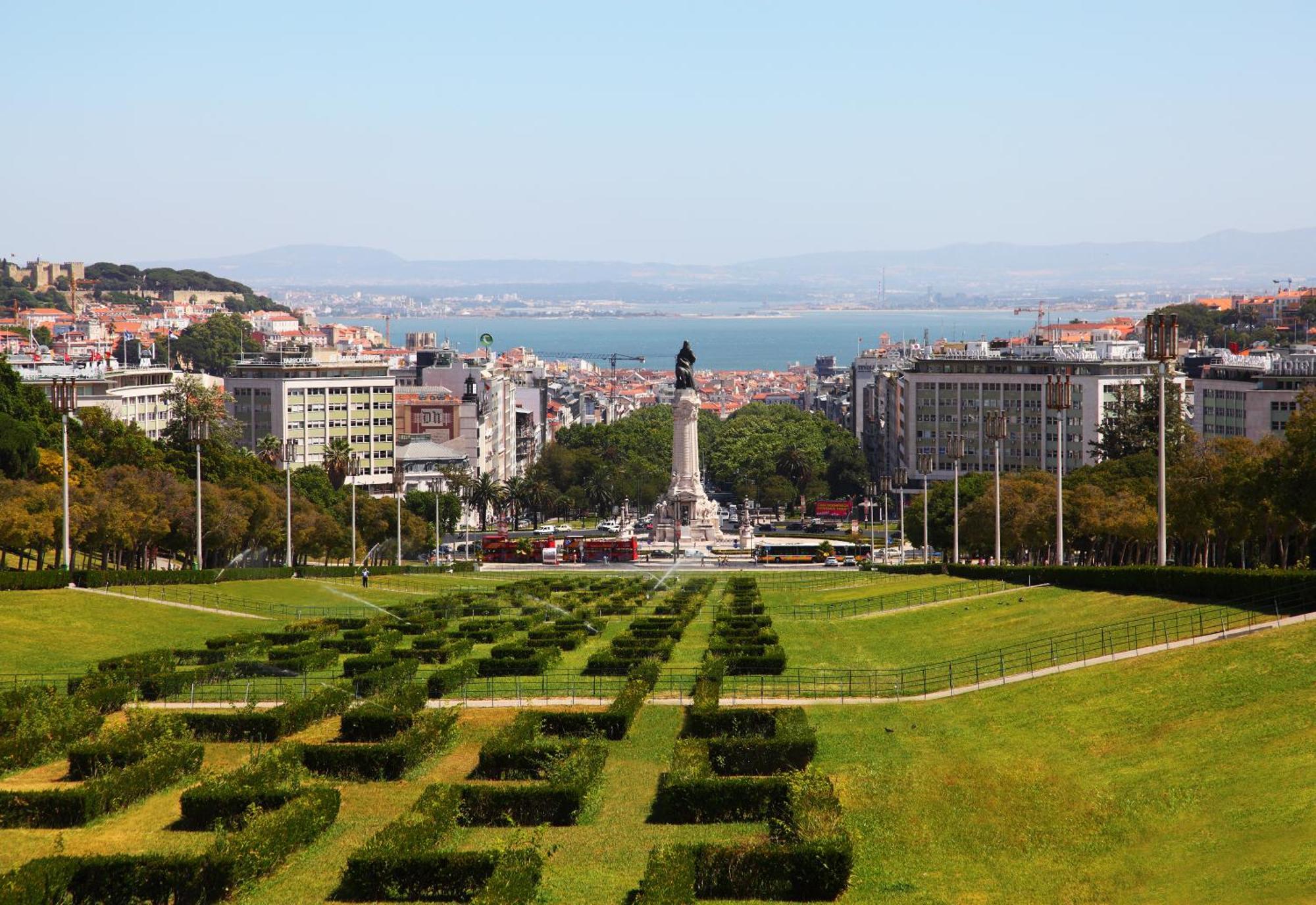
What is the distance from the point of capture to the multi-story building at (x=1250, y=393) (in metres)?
156

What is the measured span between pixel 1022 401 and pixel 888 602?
113m

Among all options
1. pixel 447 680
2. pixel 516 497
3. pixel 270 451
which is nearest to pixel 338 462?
pixel 270 451

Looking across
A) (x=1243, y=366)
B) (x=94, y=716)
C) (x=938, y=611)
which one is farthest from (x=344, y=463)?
(x=94, y=716)

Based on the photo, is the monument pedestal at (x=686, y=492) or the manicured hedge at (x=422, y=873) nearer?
the manicured hedge at (x=422, y=873)

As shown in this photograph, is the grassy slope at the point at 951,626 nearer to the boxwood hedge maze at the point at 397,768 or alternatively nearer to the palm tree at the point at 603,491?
the boxwood hedge maze at the point at 397,768

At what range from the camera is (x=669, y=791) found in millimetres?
38719

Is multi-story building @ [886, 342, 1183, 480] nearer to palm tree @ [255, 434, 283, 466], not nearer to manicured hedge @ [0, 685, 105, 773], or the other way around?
palm tree @ [255, 434, 283, 466]

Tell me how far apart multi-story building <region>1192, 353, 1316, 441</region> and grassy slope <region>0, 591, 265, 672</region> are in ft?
326

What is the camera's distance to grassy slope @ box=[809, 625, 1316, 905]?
3219 cm

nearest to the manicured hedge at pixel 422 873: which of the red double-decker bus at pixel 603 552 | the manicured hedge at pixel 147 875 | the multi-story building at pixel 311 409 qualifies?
the manicured hedge at pixel 147 875

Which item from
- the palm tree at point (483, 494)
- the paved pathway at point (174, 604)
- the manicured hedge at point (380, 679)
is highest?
the manicured hedge at point (380, 679)

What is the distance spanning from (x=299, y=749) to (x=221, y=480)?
8090cm

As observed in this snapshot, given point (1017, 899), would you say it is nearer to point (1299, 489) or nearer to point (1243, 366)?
point (1299, 489)

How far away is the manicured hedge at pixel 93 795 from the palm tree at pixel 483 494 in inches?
5096
